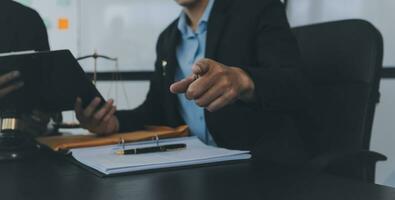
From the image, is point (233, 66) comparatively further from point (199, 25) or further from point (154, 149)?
point (199, 25)

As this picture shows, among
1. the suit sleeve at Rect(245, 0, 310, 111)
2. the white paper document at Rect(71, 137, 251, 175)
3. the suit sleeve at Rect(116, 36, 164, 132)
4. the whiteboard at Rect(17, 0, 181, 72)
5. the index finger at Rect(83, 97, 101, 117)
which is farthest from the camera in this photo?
the whiteboard at Rect(17, 0, 181, 72)

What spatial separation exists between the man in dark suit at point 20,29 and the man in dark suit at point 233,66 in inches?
13.1

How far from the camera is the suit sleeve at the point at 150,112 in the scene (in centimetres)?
119

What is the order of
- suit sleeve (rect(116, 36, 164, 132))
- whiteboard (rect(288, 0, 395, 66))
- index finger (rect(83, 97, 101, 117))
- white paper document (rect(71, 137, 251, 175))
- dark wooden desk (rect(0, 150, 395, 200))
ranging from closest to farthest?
dark wooden desk (rect(0, 150, 395, 200)), white paper document (rect(71, 137, 251, 175)), index finger (rect(83, 97, 101, 117)), suit sleeve (rect(116, 36, 164, 132)), whiteboard (rect(288, 0, 395, 66))

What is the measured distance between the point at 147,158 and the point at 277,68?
1.09ft

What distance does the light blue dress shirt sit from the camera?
1192mm

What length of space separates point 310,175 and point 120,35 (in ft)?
5.63

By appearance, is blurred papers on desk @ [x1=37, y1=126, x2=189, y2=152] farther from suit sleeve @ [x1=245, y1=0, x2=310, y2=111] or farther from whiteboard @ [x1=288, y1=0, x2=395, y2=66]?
whiteboard @ [x1=288, y1=0, x2=395, y2=66]

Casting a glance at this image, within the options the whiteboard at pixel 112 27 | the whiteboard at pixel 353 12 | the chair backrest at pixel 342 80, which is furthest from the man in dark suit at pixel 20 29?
the whiteboard at pixel 353 12

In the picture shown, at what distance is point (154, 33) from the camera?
2217 millimetres

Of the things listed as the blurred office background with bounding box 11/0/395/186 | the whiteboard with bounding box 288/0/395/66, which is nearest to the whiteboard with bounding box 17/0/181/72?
the blurred office background with bounding box 11/0/395/186

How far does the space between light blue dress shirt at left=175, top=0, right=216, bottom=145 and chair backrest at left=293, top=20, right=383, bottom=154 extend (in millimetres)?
266

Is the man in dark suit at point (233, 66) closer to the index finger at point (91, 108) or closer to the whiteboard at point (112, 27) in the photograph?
the index finger at point (91, 108)

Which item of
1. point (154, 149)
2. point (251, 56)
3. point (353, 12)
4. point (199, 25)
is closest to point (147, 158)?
point (154, 149)
